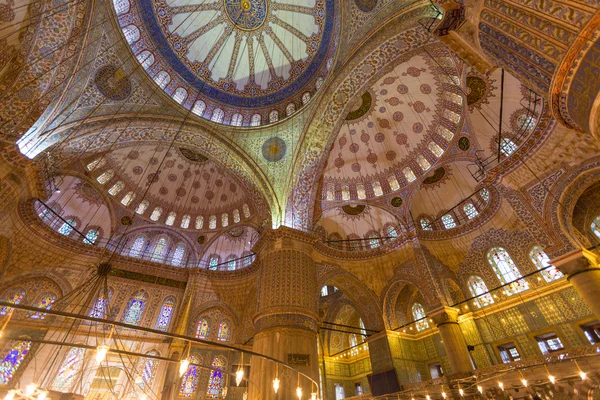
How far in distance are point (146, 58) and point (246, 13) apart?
5.34 m

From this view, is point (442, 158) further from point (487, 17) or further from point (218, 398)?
point (218, 398)

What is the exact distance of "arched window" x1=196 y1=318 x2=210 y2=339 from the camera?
13.2m

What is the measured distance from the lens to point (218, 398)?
1187 cm

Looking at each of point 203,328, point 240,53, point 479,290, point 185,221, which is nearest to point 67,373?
point 203,328

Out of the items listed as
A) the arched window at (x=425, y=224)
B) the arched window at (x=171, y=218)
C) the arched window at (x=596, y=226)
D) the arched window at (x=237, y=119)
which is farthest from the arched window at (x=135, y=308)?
the arched window at (x=596, y=226)

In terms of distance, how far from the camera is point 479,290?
12.3 metres

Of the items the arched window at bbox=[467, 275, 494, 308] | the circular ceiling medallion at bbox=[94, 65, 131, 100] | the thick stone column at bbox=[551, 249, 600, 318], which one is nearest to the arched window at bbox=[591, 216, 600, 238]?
the thick stone column at bbox=[551, 249, 600, 318]

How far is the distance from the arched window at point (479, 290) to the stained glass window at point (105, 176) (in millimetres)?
17777

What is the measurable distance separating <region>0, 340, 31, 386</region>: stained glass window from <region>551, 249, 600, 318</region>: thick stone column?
58.4 feet

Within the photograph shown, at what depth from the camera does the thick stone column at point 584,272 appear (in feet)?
23.6

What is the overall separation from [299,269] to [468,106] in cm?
935

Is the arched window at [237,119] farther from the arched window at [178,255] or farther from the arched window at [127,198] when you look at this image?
the arched window at [178,255]

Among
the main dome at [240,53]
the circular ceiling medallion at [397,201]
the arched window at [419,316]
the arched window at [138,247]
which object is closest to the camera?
the main dome at [240,53]

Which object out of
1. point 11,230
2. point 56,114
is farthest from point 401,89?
point 11,230
